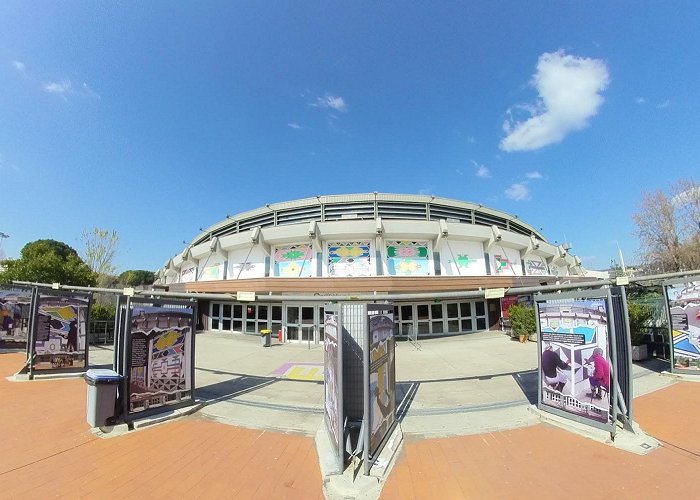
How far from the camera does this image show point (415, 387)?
8305 mm

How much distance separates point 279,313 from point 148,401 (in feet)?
46.3

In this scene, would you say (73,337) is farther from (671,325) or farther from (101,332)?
(671,325)

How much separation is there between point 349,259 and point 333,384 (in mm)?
15688

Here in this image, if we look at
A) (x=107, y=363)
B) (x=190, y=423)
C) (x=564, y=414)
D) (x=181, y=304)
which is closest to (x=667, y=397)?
(x=564, y=414)

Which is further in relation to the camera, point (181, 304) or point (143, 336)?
point (181, 304)

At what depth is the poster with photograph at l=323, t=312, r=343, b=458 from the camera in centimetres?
430

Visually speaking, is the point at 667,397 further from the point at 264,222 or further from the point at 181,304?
the point at 264,222

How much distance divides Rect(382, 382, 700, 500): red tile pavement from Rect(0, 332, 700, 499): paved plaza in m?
0.02

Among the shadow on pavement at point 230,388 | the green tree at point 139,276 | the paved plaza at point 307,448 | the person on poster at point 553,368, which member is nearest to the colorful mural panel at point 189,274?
the paved plaza at point 307,448

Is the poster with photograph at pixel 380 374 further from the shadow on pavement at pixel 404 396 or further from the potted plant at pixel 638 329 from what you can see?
the potted plant at pixel 638 329

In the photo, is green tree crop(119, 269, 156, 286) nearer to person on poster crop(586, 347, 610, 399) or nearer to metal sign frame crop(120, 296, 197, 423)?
metal sign frame crop(120, 296, 197, 423)

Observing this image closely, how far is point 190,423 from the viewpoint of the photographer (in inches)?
235

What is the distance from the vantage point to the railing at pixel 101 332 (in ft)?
53.1

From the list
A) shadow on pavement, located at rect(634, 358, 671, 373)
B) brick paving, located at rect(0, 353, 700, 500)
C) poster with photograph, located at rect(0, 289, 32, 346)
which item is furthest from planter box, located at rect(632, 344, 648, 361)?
poster with photograph, located at rect(0, 289, 32, 346)
